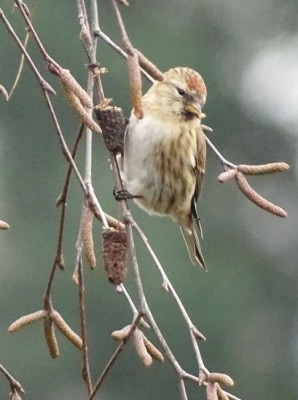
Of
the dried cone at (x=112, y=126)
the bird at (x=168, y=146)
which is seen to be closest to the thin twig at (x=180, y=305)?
the dried cone at (x=112, y=126)

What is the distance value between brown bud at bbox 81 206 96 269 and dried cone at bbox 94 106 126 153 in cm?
9

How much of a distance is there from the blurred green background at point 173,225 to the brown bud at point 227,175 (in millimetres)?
5202

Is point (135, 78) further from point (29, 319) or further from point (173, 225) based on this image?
point (173, 225)

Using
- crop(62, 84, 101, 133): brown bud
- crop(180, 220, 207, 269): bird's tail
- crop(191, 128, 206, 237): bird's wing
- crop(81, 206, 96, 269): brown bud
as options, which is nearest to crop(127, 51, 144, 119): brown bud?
crop(62, 84, 101, 133): brown bud

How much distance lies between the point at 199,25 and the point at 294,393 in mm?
3015

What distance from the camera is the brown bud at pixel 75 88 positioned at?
1.88 meters

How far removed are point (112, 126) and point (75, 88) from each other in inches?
5.3

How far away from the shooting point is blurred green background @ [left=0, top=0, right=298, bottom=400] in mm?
8773

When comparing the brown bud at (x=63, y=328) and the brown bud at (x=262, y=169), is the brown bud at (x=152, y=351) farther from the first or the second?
the brown bud at (x=262, y=169)

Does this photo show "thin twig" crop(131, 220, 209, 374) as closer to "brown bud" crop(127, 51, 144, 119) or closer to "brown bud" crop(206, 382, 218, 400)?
"brown bud" crop(206, 382, 218, 400)

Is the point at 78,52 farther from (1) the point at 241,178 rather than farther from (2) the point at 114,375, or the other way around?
(1) the point at 241,178

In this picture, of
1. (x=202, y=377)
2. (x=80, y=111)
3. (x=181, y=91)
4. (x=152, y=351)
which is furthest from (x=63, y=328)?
(x=181, y=91)

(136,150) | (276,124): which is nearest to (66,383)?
(276,124)

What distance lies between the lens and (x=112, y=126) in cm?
200
